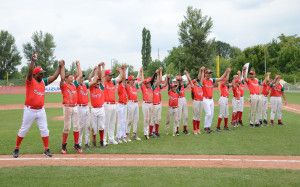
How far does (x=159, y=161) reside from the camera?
9.12 metres

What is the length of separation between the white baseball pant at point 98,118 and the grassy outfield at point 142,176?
2.97 meters

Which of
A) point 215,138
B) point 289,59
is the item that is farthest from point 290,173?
point 289,59

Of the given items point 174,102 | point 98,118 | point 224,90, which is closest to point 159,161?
point 98,118

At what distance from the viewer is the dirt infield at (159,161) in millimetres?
8727

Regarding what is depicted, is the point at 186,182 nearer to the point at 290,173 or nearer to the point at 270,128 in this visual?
the point at 290,173

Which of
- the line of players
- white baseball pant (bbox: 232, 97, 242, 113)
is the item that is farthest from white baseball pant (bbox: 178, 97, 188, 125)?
white baseball pant (bbox: 232, 97, 242, 113)

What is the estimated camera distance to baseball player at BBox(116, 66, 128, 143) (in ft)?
39.5

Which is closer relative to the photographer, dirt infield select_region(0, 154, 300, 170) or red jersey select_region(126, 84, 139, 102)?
dirt infield select_region(0, 154, 300, 170)

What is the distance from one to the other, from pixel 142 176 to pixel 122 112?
4741 millimetres

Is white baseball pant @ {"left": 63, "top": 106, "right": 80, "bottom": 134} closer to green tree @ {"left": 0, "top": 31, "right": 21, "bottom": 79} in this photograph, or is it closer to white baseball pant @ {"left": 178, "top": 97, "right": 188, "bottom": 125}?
white baseball pant @ {"left": 178, "top": 97, "right": 188, "bottom": 125}

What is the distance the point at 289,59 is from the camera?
57.4m

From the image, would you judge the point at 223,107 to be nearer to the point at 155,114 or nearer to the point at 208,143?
the point at 155,114

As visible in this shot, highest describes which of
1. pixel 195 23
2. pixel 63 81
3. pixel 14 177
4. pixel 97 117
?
pixel 195 23

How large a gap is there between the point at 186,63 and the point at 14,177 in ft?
156
